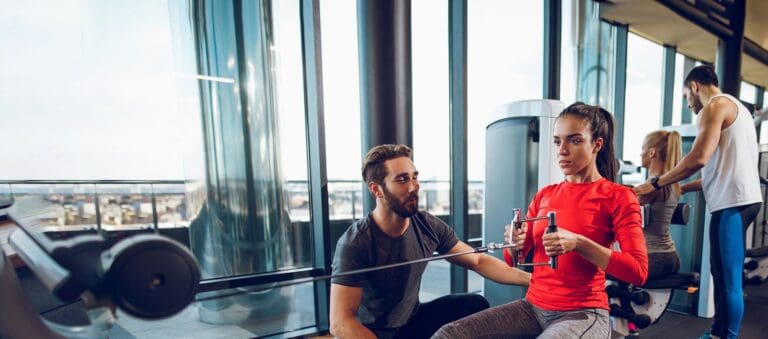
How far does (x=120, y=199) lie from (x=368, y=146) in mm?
2065

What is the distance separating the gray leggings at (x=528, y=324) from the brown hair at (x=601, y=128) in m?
0.48

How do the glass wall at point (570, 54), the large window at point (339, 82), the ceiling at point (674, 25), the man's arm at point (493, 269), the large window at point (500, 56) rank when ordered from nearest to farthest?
1. the man's arm at point (493, 269)
2. the large window at point (339, 82)
3. the large window at point (500, 56)
4. the ceiling at point (674, 25)
5. the glass wall at point (570, 54)

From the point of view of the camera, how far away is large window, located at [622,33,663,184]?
11.9 ft

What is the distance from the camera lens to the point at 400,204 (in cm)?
136

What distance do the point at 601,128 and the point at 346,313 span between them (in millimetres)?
→ 1044

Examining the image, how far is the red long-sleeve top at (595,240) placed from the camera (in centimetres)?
105

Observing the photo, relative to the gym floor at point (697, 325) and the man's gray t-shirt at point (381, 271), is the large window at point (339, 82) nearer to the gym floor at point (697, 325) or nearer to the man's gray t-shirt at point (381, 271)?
the man's gray t-shirt at point (381, 271)

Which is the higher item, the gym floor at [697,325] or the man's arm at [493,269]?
the man's arm at [493,269]

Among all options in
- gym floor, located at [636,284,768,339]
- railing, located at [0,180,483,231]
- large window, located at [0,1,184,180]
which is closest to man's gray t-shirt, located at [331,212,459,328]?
railing, located at [0,180,483,231]

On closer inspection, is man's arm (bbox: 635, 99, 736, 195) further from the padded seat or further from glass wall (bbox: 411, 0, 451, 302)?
glass wall (bbox: 411, 0, 451, 302)

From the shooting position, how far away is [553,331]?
1065mm

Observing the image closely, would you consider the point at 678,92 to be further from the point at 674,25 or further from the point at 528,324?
the point at 528,324

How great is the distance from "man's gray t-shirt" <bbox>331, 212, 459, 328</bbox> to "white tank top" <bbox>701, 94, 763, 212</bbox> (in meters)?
1.64

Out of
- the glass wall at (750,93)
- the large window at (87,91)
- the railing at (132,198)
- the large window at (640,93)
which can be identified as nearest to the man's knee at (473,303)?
the railing at (132,198)
